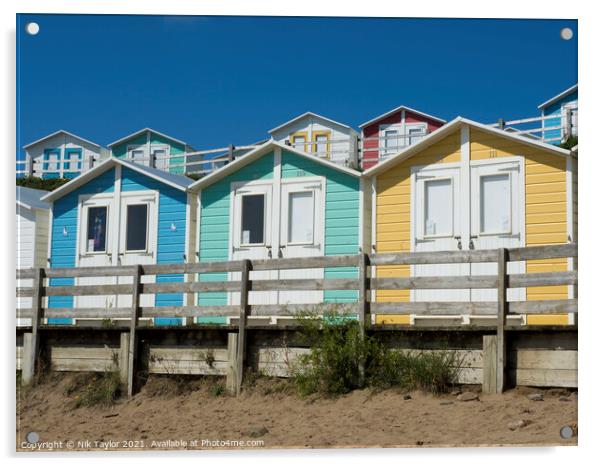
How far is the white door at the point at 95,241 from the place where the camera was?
48.6 feet

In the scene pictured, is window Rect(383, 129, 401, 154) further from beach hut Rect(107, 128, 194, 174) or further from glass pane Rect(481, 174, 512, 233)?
beach hut Rect(107, 128, 194, 174)

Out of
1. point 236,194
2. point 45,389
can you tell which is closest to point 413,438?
point 45,389

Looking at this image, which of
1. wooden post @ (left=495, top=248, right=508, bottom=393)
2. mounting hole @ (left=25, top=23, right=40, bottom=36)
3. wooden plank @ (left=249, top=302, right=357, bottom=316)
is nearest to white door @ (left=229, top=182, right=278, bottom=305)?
wooden plank @ (left=249, top=302, right=357, bottom=316)

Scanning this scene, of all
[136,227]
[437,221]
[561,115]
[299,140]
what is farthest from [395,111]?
[136,227]

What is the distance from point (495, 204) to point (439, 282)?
280 centimetres

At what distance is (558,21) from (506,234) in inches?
149

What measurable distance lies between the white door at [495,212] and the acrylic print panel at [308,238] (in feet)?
0.10

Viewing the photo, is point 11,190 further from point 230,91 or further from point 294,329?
point 294,329

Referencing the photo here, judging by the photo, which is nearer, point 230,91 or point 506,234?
point 230,91

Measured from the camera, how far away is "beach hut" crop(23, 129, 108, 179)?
10632 millimetres

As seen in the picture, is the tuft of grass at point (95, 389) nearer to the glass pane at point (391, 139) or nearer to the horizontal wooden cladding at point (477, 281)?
the horizontal wooden cladding at point (477, 281)

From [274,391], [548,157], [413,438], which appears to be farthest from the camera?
[548,157]

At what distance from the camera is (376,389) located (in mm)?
10414

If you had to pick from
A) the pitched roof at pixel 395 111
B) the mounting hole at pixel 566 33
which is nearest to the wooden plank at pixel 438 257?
the pitched roof at pixel 395 111
